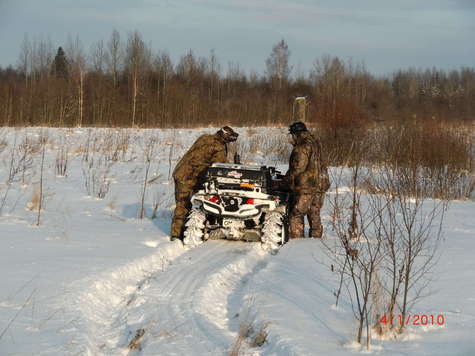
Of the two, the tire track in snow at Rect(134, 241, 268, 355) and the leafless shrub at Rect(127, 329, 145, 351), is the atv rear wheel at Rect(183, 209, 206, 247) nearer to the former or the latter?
the tire track in snow at Rect(134, 241, 268, 355)

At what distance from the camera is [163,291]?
19.0 feet

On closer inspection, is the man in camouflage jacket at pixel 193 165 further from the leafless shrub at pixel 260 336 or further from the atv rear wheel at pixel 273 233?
A: the leafless shrub at pixel 260 336

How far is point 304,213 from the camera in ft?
30.3

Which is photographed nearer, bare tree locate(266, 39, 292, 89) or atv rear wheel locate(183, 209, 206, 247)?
atv rear wheel locate(183, 209, 206, 247)

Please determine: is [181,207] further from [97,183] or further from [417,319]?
[97,183]

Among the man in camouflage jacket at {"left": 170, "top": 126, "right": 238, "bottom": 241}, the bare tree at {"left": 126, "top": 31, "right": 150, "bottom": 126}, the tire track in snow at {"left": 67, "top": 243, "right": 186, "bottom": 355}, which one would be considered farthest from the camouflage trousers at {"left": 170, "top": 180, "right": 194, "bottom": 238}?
the bare tree at {"left": 126, "top": 31, "right": 150, "bottom": 126}

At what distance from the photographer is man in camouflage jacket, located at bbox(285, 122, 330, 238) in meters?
9.15

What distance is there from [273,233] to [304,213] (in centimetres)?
121

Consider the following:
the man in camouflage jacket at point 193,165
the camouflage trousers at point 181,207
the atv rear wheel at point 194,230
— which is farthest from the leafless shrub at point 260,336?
the man in camouflage jacket at point 193,165

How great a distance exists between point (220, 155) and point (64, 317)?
486cm

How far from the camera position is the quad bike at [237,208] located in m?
8.24

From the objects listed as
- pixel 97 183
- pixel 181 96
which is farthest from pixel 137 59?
pixel 97 183

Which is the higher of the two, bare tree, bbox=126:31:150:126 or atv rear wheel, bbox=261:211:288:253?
bare tree, bbox=126:31:150:126

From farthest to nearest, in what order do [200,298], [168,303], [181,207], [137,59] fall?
[137,59], [181,207], [200,298], [168,303]
